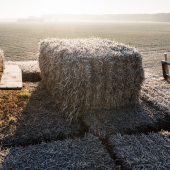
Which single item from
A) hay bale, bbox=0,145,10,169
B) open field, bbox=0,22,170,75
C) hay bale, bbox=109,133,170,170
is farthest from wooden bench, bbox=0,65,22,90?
open field, bbox=0,22,170,75

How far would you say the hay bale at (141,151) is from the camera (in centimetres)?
297

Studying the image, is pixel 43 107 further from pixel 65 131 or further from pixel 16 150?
pixel 16 150

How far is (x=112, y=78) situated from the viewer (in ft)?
15.3

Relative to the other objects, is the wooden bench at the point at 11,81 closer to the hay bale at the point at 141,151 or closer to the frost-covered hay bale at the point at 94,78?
the frost-covered hay bale at the point at 94,78

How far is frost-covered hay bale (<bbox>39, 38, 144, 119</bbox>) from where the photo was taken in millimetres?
4340

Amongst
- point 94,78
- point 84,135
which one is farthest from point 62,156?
point 94,78

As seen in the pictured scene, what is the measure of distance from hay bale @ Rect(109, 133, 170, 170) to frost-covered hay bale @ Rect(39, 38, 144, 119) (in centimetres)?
122

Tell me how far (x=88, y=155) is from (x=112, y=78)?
82.3 inches

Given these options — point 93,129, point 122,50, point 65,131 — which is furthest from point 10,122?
point 122,50

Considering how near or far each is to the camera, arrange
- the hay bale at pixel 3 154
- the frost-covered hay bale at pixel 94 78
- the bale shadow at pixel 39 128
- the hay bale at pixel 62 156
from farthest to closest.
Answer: the frost-covered hay bale at pixel 94 78 < the bale shadow at pixel 39 128 < the hay bale at pixel 3 154 < the hay bale at pixel 62 156

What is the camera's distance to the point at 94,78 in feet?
14.6

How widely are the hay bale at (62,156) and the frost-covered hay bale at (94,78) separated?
113 cm

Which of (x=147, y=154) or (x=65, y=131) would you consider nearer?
(x=147, y=154)

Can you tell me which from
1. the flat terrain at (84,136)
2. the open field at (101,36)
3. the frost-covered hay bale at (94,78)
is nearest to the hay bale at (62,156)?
the flat terrain at (84,136)
